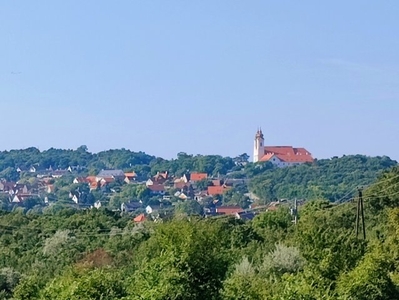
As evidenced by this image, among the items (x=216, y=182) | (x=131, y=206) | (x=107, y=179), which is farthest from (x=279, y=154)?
(x=131, y=206)

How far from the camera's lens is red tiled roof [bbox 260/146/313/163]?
4766 inches

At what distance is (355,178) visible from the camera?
3713 inches

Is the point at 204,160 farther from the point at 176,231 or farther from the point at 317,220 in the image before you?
the point at 176,231

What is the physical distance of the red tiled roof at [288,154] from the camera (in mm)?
121050

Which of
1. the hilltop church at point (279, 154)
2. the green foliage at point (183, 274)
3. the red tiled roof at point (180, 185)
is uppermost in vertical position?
the hilltop church at point (279, 154)

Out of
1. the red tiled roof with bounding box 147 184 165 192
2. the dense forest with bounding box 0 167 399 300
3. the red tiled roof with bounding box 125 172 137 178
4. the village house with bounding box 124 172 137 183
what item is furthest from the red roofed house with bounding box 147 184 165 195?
the dense forest with bounding box 0 167 399 300

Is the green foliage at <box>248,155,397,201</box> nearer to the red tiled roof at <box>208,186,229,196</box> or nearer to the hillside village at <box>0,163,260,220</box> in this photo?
the red tiled roof at <box>208,186,229,196</box>

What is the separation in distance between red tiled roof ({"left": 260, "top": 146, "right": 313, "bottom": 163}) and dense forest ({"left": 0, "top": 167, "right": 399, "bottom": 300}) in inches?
3344

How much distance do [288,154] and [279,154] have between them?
4.20ft

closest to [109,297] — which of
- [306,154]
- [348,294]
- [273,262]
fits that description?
[348,294]

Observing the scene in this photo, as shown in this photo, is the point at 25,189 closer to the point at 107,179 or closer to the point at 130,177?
the point at 107,179

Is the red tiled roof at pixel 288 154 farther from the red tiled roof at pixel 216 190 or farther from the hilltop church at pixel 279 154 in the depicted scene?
the red tiled roof at pixel 216 190

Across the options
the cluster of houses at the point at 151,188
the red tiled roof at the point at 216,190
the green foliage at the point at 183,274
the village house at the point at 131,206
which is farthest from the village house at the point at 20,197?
the green foliage at the point at 183,274

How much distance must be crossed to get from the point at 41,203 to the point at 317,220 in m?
84.0
